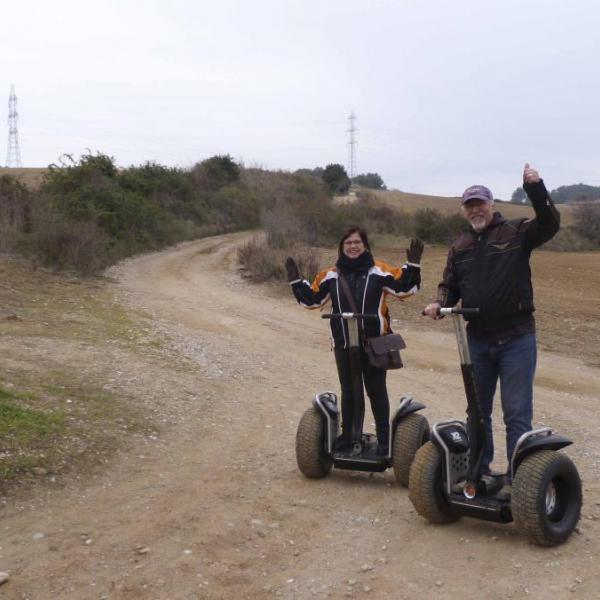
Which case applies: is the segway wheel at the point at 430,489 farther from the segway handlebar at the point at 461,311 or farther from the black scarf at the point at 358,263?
the black scarf at the point at 358,263

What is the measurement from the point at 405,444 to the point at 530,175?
2.12 metres

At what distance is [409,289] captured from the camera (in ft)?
17.2

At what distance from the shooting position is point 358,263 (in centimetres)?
534

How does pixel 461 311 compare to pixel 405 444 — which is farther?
pixel 405 444

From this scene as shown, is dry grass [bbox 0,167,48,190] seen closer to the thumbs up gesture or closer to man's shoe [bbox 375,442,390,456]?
man's shoe [bbox 375,442,390,456]

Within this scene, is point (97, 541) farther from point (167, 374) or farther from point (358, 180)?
point (358, 180)

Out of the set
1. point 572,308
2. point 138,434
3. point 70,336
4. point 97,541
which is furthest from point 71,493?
point 572,308

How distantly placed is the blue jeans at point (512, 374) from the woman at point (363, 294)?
0.86 m

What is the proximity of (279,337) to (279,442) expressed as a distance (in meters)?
5.82

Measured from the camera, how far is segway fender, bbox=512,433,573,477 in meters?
4.29

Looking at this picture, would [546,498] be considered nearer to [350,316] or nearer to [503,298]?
[503,298]

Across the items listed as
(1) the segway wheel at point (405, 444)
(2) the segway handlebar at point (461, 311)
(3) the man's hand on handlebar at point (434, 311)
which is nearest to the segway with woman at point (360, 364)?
(1) the segway wheel at point (405, 444)

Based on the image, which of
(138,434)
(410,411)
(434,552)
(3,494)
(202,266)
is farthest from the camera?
(202,266)

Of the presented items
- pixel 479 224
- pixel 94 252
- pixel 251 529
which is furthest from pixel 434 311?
pixel 94 252
